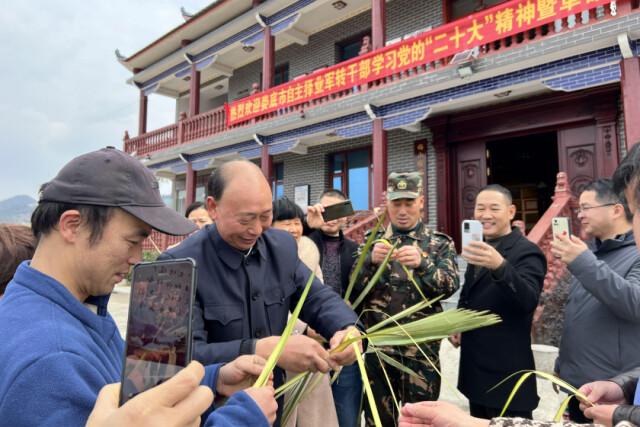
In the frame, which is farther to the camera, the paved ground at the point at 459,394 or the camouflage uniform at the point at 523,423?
the paved ground at the point at 459,394

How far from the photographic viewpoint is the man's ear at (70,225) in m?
0.89

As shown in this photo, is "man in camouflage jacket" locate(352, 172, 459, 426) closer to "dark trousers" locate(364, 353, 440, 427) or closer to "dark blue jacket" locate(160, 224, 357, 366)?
"dark trousers" locate(364, 353, 440, 427)

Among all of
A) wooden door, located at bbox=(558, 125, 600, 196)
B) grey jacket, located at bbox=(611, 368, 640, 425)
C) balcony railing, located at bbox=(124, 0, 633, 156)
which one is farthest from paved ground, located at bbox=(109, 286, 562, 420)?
balcony railing, located at bbox=(124, 0, 633, 156)

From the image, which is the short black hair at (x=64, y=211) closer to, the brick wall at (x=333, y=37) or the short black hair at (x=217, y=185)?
the short black hair at (x=217, y=185)

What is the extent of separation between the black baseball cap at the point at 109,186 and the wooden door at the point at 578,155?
6.93 m

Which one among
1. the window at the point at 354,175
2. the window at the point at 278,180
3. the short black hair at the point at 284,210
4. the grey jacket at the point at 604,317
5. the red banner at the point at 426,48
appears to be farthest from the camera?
the window at the point at 278,180

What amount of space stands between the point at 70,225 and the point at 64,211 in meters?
0.03

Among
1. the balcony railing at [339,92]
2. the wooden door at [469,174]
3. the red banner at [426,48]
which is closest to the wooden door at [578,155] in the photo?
the wooden door at [469,174]

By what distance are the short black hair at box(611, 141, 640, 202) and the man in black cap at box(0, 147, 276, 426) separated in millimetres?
1217

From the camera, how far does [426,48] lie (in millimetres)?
6574

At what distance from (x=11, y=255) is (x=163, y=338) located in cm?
122

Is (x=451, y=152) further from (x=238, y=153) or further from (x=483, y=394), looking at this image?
(x=483, y=394)

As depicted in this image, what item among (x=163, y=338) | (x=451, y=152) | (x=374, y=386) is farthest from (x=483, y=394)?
(x=451, y=152)

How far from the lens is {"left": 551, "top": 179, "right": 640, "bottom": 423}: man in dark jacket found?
1.82 metres
